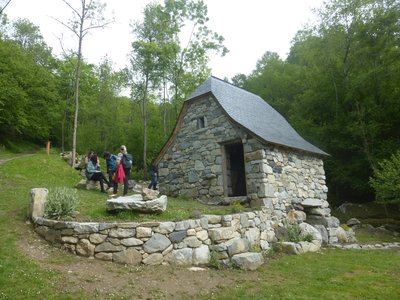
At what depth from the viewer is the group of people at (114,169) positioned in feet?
32.0

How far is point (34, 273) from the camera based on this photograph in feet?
15.6

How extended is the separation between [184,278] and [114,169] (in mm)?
6149

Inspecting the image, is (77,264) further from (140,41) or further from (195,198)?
(140,41)

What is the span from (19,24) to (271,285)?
3582cm

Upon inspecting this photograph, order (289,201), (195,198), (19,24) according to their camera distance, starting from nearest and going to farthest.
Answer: (289,201) → (195,198) → (19,24)

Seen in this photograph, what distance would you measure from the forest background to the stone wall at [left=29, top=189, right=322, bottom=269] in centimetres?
1190

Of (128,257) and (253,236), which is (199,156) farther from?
(128,257)

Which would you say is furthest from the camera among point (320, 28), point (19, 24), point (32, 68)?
point (19, 24)

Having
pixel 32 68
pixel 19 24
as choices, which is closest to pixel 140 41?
pixel 32 68

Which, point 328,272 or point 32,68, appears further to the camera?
point 32,68

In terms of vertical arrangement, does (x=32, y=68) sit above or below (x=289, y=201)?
above

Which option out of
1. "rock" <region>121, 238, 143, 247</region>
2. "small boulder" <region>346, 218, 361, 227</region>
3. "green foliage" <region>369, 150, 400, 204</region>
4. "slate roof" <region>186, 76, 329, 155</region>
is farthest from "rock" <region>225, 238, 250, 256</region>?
"small boulder" <region>346, 218, 361, 227</region>

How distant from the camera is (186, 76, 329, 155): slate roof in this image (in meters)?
10.2

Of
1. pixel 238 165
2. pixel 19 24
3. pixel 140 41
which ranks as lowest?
pixel 238 165
